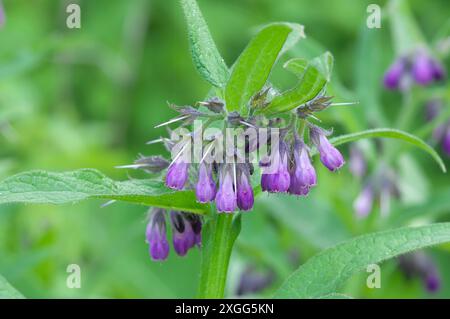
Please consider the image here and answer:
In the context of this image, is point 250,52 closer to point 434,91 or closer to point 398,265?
point 434,91

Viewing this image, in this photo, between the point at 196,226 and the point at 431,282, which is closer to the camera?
the point at 196,226

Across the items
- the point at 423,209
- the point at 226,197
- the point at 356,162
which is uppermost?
the point at 226,197

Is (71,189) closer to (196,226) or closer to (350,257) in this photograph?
(196,226)

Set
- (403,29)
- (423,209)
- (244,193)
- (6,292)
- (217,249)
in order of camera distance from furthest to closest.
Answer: (403,29) → (423,209) → (217,249) → (244,193) → (6,292)

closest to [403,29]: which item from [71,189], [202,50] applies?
[202,50]

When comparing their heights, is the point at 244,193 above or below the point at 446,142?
above

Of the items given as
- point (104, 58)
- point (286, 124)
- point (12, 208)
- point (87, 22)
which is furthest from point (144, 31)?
point (286, 124)

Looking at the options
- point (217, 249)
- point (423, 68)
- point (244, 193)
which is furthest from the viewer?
point (423, 68)
